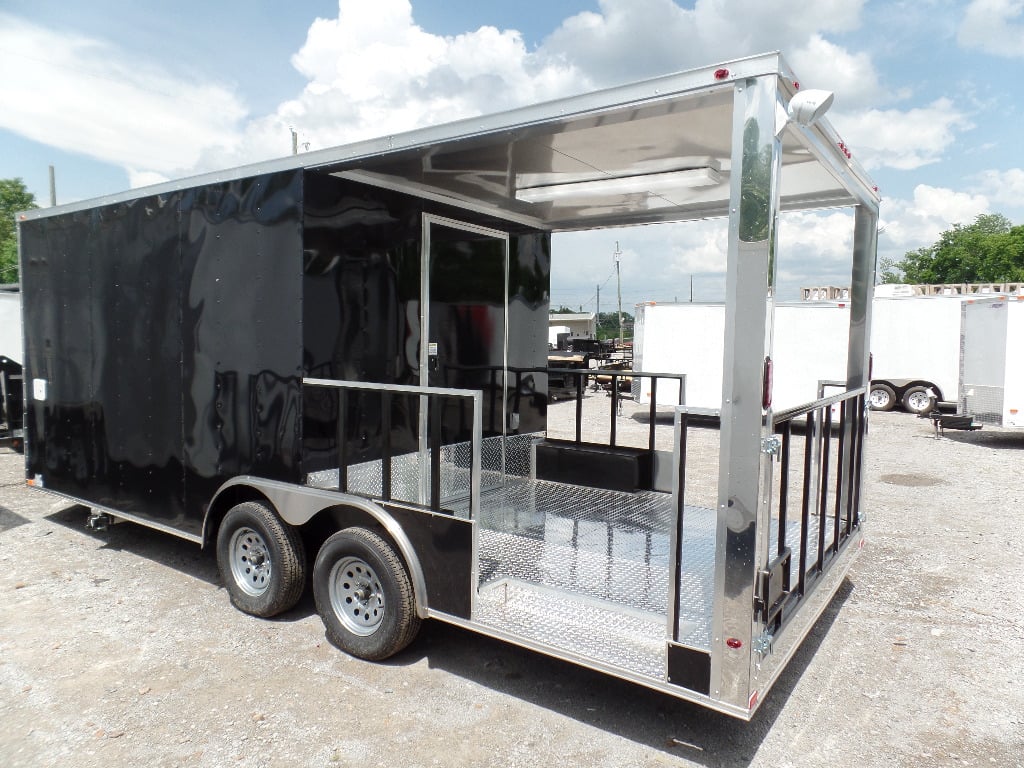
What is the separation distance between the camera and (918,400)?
582 inches

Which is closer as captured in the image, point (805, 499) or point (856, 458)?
point (805, 499)

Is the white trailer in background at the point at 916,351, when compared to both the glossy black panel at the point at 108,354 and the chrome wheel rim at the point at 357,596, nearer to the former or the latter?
the chrome wheel rim at the point at 357,596

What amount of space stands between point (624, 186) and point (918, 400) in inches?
497

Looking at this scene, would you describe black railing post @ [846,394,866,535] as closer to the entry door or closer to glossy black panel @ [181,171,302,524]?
the entry door

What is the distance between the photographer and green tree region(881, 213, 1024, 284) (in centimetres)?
5694

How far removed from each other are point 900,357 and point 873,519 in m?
9.21

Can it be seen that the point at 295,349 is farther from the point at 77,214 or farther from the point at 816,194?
the point at 816,194

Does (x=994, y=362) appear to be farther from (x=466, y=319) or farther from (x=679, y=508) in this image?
(x=679, y=508)

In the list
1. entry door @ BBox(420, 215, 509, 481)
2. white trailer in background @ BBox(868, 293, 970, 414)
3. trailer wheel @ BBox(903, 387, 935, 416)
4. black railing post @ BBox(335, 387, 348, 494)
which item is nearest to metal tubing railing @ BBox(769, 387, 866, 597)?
black railing post @ BBox(335, 387, 348, 494)

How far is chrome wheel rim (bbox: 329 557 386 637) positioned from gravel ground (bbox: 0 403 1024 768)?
7.9 inches

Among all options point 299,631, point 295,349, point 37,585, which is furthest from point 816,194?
point 37,585

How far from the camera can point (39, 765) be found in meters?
2.93

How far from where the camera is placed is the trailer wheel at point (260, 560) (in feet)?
13.6

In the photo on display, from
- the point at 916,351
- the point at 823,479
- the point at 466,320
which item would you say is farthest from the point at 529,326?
the point at 916,351
